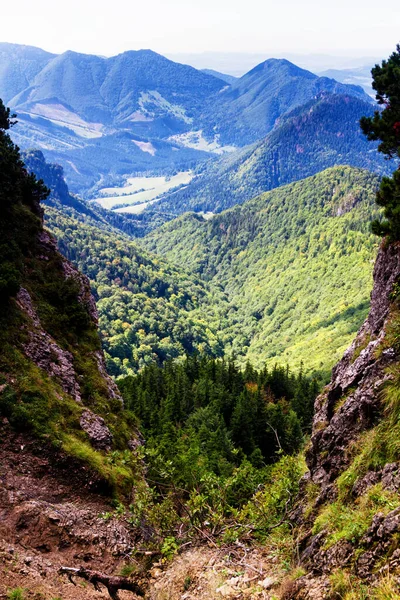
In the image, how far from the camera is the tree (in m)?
23.1

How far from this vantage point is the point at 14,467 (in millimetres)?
21953

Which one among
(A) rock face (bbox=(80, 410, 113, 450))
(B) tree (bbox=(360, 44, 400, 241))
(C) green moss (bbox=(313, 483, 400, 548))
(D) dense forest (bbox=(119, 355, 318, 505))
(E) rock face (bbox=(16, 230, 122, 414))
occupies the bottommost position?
(D) dense forest (bbox=(119, 355, 318, 505))

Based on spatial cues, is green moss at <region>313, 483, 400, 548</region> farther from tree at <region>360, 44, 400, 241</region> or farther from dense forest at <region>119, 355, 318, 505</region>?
dense forest at <region>119, 355, 318, 505</region>

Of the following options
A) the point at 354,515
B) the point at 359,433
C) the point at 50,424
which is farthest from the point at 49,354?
the point at 354,515

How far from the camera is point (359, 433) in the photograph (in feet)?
52.4

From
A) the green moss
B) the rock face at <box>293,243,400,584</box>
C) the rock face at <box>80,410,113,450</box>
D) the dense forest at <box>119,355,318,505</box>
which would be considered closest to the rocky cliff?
the rock face at <box>80,410,113,450</box>

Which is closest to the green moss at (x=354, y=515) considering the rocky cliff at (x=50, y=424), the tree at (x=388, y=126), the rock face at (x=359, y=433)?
the rock face at (x=359, y=433)

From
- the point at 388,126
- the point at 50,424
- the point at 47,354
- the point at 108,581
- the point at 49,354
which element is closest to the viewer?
the point at 108,581

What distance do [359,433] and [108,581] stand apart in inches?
462

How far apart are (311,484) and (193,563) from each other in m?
5.78

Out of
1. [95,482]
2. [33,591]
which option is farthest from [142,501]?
[95,482]

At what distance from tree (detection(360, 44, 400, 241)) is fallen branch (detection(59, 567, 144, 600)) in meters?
20.8

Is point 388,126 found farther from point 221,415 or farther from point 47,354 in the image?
point 221,415

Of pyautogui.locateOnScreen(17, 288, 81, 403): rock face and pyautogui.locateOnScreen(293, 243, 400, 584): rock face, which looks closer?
pyautogui.locateOnScreen(293, 243, 400, 584): rock face
